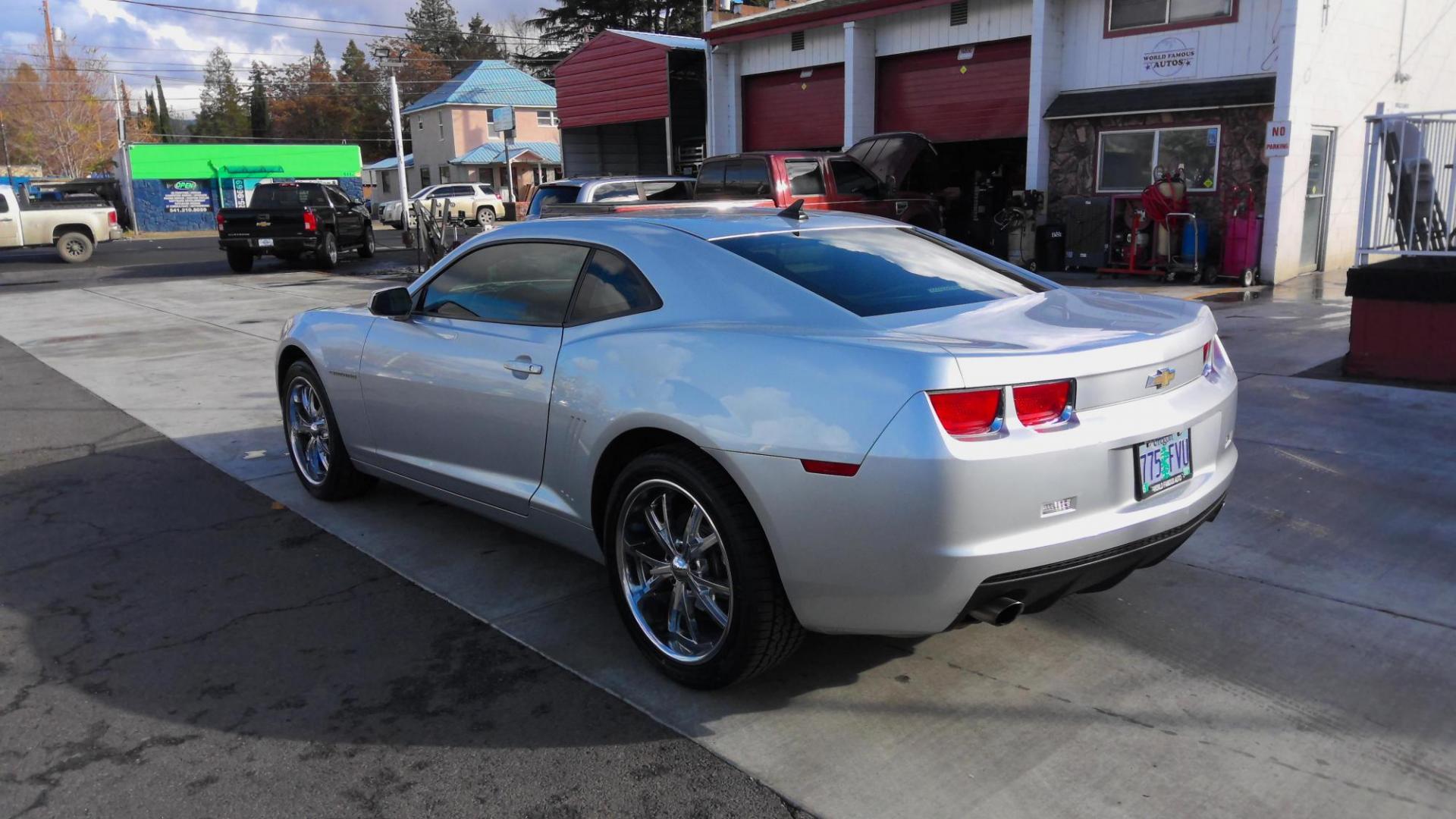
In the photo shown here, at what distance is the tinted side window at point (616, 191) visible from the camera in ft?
49.3

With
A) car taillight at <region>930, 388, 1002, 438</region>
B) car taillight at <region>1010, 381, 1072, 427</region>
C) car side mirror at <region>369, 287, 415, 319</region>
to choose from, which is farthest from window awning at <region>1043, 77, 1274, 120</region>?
car taillight at <region>930, 388, 1002, 438</region>

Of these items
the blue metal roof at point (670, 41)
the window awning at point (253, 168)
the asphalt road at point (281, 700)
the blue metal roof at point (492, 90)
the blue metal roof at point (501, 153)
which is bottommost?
the asphalt road at point (281, 700)

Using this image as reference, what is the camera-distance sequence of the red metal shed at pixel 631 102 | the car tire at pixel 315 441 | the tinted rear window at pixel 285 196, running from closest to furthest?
the car tire at pixel 315 441
the tinted rear window at pixel 285 196
the red metal shed at pixel 631 102

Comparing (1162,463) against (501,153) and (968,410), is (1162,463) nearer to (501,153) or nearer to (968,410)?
(968,410)

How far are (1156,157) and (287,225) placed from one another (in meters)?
16.5

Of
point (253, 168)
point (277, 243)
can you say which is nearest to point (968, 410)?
point (277, 243)

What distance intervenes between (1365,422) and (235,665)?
21.4ft

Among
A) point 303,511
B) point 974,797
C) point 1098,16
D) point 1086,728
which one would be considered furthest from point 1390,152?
point 1098,16

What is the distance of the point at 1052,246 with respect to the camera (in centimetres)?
1691

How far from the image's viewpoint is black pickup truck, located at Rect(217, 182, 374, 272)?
71.5ft

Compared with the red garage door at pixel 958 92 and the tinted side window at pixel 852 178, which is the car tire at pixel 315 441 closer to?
the tinted side window at pixel 852 178

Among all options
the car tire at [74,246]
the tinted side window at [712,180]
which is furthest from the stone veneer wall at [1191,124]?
the car tire at [74,246]

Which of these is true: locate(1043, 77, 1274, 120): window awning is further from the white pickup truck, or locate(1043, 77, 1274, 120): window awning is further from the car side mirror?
the white pickup truck

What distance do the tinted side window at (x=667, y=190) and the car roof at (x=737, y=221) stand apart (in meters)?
11.2
